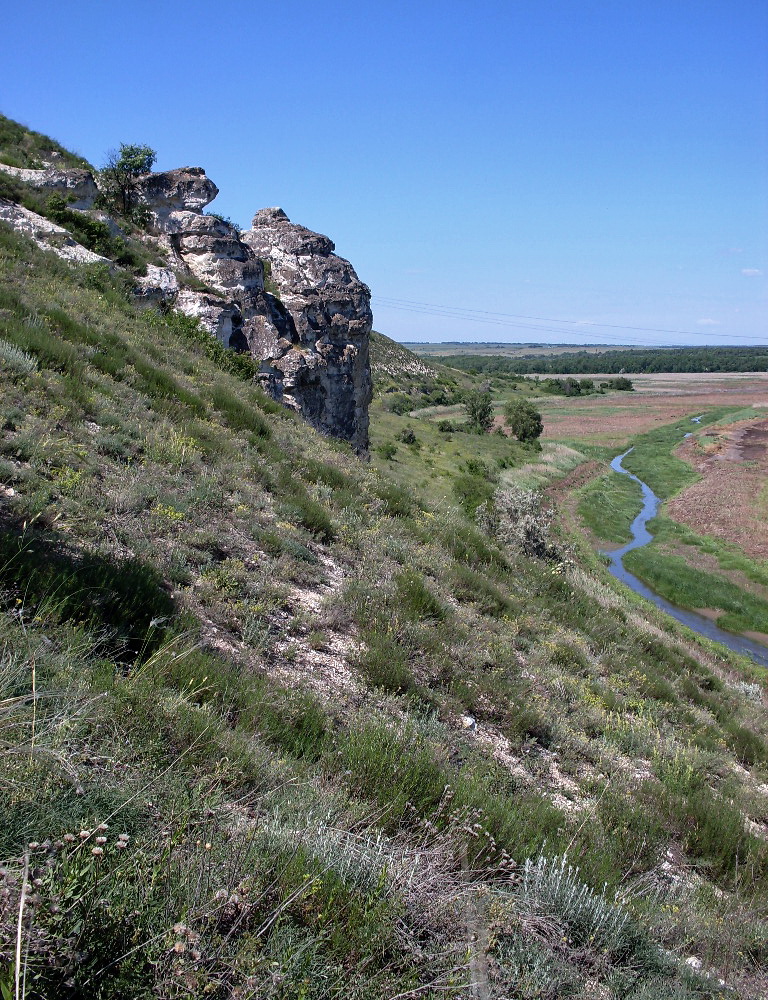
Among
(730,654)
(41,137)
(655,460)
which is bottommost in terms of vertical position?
→ (730,654)

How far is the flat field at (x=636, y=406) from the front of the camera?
255 feet

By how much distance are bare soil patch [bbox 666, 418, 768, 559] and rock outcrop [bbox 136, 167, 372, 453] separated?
25.3m

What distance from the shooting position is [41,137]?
20.4 m

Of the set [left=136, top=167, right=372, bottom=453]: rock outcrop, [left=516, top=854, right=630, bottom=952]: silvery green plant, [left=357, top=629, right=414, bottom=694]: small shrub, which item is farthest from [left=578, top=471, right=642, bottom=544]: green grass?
[left=516, top=854, right=630, bottom=952]: silvery green plant

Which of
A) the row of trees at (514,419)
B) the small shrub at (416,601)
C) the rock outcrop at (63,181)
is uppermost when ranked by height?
the rock outcrop at (63,181)

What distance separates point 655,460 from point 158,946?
62816 millimetres

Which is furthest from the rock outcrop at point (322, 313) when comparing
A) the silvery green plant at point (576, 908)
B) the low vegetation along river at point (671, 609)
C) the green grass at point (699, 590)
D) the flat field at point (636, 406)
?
the flat field at point (636, 406)

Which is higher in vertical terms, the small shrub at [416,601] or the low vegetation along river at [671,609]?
the small shrub at [416,601]

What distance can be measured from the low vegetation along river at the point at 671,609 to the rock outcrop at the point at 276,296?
51.8 ft

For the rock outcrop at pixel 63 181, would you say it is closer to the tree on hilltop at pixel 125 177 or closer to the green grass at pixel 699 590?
the tree on hilltop at pixel 125 177

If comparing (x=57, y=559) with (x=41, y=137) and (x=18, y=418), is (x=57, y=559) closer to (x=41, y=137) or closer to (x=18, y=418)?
(x=18, y=418)

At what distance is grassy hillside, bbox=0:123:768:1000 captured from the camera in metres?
2.05

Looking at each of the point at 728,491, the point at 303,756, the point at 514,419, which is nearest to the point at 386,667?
the point at 303,756

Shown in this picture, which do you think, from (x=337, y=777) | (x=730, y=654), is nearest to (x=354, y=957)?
(x=337, y=777)
